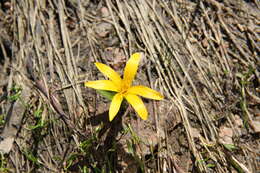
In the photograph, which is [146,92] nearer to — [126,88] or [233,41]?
[126,88]

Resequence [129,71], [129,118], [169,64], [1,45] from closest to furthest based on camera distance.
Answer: [129,71], [129,118], [169,64], [1,45]

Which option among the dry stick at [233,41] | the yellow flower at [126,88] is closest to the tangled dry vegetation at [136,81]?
the dry stick at [233,41]

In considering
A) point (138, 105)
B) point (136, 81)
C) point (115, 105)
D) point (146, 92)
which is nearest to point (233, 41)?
point (136, 81)

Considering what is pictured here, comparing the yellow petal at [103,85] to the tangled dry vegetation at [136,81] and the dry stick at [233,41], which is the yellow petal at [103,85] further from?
the dry stick at [233,41]

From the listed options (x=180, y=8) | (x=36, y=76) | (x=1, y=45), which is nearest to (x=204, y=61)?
(x=180, y=8)

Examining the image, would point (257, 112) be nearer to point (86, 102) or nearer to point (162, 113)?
point (162, 113)

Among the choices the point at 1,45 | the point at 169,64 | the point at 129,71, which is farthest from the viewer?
the point at 1,45
